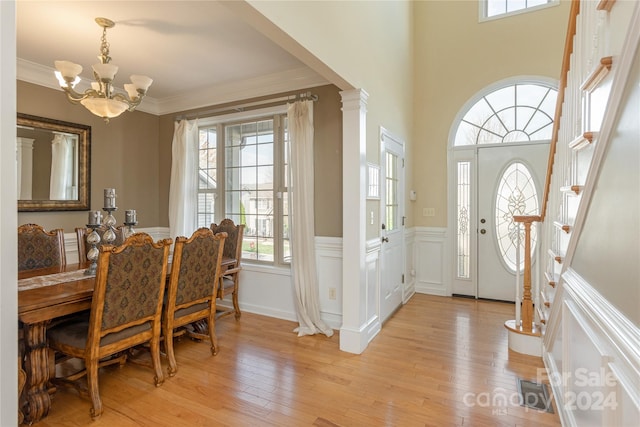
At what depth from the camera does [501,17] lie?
176 inches

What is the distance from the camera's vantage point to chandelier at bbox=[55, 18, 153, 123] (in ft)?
8.25

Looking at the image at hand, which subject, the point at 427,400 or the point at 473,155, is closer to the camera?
the point at 427,400

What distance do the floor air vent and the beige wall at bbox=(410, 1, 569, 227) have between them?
8.61 ft

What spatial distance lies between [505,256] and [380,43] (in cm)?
305

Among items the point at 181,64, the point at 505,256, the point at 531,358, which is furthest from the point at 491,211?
the point at 181,64

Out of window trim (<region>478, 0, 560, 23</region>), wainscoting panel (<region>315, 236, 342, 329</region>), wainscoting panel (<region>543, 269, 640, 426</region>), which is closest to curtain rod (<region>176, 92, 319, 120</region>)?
wainscoting panel (<region>315, 236, 342, 329</region>)

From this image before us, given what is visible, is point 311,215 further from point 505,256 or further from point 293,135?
point 505,256

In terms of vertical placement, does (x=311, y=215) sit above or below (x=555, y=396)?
above

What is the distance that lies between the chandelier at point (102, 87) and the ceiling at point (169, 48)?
20 centimetres

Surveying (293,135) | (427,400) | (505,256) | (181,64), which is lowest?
(427,400)

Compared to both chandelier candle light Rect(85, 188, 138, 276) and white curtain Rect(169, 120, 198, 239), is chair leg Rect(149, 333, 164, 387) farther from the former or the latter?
white curtain Rect(169, 120, 198, 239)

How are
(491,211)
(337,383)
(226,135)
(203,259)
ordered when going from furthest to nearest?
(491,211) < (226,135) < (203,259) < (337,383)

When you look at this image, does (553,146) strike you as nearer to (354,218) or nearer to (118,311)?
(354,218)

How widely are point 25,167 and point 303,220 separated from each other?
2779mm
